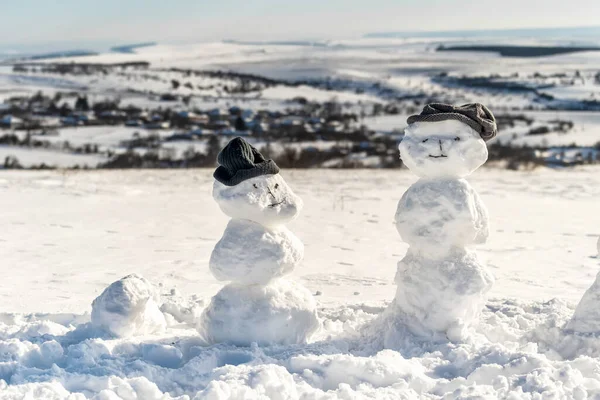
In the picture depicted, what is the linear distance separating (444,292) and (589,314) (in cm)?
119

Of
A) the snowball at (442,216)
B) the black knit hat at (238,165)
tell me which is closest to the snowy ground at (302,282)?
the snowball at (442,216)

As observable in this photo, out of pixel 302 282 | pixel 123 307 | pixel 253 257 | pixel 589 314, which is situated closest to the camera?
pixel 253 257

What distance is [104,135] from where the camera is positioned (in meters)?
32.5

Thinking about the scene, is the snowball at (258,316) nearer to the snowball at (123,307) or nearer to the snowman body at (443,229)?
the snowball at (123,307)

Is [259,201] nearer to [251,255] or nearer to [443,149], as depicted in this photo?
[251,255]

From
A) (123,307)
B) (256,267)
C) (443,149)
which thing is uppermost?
(443,149)

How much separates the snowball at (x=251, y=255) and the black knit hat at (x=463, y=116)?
1456 mm

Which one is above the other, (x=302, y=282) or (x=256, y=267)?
(x=256, y=267)

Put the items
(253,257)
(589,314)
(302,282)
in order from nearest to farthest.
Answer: (253,257) < (589,314) < (302,282)

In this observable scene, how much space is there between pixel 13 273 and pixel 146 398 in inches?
184

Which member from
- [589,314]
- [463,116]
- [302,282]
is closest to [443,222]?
[463,116]

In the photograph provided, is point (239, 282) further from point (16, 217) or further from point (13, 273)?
point (16, 217)

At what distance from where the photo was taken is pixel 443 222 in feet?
18.6

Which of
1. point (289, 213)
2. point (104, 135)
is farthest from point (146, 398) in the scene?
point (104, 135)
